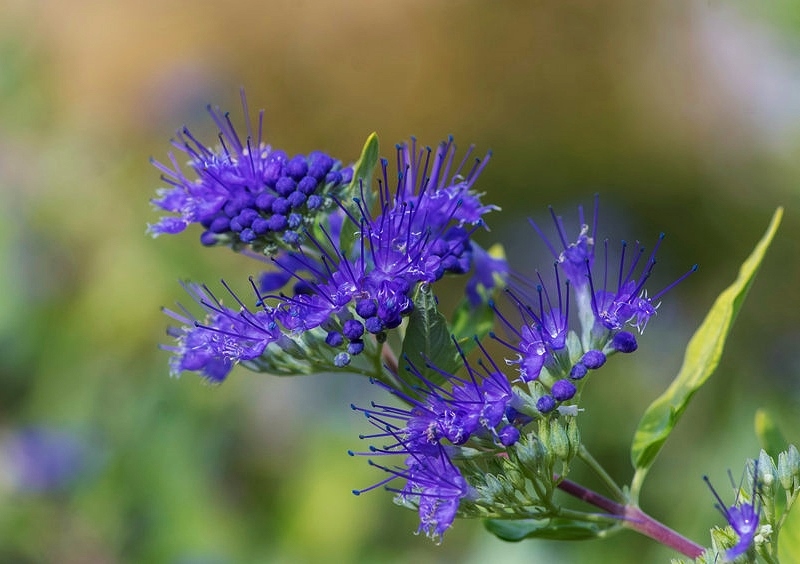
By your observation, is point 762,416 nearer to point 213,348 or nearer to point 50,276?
point 213,348

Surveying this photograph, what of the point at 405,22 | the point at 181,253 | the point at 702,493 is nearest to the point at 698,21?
the point at 405,22

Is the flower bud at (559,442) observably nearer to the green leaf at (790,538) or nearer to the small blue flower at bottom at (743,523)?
the small blue flower at bottom at (743,523)

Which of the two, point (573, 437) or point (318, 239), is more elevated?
point (318, 239)

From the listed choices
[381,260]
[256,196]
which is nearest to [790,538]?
[381,260]

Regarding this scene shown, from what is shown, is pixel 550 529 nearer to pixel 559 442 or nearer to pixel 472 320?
pixel 559 442

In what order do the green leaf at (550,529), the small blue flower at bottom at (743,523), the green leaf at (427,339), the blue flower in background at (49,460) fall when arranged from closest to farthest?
the small blue flower at bottom at (743,523) < the green leaf at (427,339) < the green leaf at (550,529) < the blue flower in background at (49,460)

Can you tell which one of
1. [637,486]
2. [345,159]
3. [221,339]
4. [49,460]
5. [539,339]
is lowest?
[637,486]

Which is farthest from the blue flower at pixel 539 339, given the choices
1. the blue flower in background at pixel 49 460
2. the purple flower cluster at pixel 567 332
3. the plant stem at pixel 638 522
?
the blue flower in background at pixel 49 460
